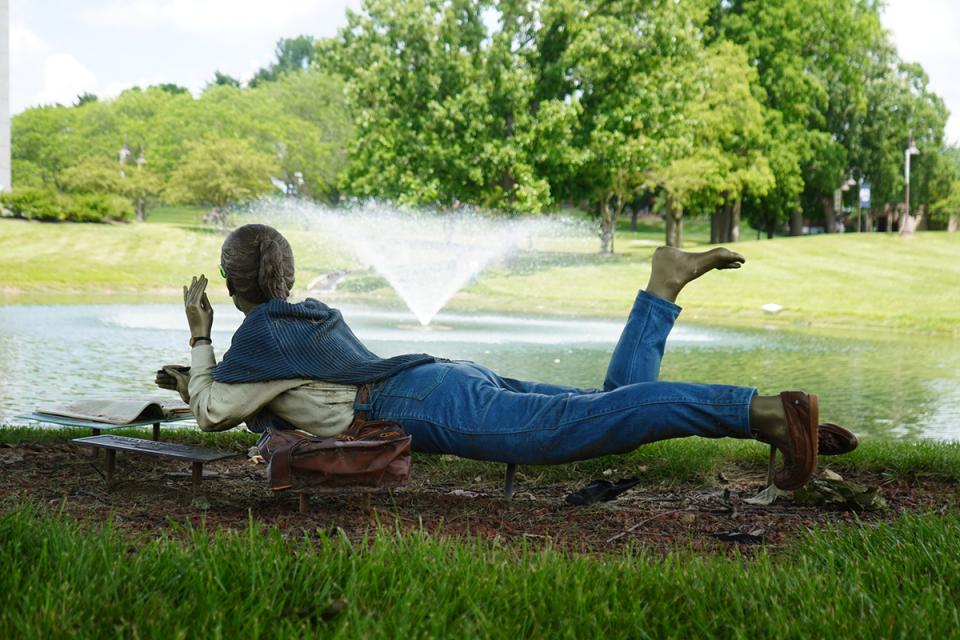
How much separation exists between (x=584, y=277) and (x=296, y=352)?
25.5m

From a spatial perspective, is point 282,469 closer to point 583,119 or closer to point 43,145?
point 583,119

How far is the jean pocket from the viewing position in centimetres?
356

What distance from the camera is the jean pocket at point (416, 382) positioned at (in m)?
3.56

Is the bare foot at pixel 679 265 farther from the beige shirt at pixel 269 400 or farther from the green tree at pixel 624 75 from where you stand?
the green tree at pixel 624 75

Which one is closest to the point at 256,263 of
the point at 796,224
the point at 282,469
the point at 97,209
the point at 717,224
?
the point at 282,469

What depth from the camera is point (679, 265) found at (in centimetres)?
371

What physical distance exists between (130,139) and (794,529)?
187 feet

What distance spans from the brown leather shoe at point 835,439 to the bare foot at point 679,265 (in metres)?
0.67

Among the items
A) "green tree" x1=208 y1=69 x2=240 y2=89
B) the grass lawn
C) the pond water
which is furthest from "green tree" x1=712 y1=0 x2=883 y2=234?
"green tree" x1=208 y1=69 x2=240 y2=89

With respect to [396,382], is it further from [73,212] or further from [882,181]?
[882,181]

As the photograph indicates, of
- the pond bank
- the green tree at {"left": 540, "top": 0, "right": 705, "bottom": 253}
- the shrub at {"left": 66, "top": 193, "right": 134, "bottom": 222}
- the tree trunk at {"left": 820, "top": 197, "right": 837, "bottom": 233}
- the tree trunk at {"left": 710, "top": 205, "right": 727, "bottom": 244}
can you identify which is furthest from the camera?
the tree trunk at {"left": 820, "top": 197, "right": 837, "bottom": 233}

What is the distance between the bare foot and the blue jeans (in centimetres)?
5

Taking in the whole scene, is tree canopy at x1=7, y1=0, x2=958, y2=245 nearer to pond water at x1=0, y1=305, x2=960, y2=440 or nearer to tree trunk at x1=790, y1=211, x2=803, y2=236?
tree trunk at x1=790, y1=211, x2=803, y2=236

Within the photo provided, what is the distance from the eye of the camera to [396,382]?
360cm
